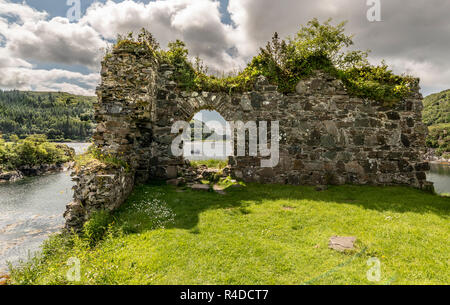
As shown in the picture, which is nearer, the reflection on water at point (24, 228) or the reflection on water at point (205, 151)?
the reflection on water at point (24, 228)

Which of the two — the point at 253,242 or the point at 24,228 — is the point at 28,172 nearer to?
the point at 24,228

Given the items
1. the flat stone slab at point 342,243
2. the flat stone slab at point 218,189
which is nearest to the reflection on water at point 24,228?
the flat stone slab at point 218,189

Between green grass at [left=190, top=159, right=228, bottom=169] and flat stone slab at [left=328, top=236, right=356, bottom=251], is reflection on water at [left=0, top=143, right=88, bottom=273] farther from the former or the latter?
flat stone slab at [left=328, top=236, right=356, bottom=251]

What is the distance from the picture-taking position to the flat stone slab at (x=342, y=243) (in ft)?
13.1

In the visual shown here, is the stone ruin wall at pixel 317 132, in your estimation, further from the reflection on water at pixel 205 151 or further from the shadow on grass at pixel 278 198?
the reflection on water at pixel 205 151

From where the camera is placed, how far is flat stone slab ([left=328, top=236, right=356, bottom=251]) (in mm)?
3982

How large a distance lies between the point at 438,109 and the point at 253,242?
13096cm

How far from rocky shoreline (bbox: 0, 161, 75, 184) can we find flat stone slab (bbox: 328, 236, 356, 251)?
31459mm

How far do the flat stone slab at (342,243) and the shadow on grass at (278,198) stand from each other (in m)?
2.43

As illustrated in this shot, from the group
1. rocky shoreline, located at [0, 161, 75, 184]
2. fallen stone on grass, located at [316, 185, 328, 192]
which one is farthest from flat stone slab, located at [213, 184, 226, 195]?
rocky shoreline, located at [0, 161, 75, 184]

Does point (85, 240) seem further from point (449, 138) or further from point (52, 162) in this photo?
point (449, 138)

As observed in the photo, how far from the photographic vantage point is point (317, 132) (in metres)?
8.81

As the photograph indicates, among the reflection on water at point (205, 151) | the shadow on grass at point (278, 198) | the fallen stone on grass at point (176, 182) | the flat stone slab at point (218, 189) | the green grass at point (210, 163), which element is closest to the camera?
the shadow on grass at point (278, 198)

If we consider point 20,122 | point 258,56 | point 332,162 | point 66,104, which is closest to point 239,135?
point 258,56
